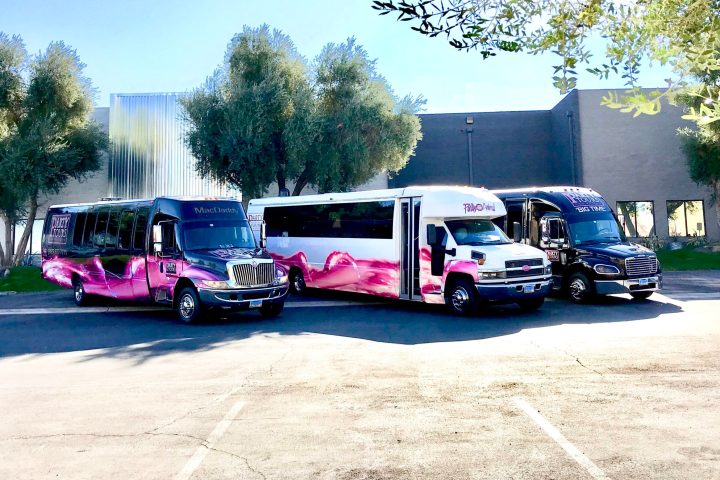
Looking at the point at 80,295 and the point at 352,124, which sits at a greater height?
the point at 352,124

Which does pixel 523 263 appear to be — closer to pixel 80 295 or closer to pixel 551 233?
pixel 551 233

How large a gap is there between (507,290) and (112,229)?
10232mm

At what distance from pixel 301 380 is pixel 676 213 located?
33130mm

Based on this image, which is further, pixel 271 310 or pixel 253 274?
pixel 271 310

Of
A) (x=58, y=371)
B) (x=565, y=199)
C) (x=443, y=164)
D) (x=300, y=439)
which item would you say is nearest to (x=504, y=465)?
(x=300, y=439)

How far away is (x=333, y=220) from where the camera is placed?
17.6 metres

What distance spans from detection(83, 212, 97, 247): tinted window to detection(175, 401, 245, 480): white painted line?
1213cm

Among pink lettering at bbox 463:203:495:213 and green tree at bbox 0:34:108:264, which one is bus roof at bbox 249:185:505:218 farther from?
green tree at bbox 0:34:108:264

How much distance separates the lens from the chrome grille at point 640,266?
14.9 metres

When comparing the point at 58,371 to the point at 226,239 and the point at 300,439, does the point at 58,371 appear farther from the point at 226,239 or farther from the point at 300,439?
the point at 226,239

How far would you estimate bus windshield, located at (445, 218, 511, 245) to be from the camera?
14.4m

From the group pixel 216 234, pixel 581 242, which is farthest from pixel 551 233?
pixel 216 234

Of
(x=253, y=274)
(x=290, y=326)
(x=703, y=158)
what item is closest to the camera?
(x=290, y=326)

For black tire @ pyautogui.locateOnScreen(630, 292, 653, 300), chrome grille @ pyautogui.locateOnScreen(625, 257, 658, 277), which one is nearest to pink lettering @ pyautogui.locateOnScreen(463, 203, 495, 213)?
chrome grille @ pyautogui.locateOnScreen(625, 257, 658, 277)
